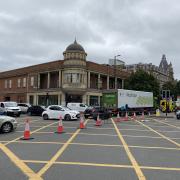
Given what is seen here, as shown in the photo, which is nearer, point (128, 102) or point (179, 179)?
point (179, 179)

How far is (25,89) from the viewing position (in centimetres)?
6906

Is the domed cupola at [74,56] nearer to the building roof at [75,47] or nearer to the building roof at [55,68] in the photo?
the building roof at [75,47]

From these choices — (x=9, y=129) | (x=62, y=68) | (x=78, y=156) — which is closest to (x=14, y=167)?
(x=78, y=156)

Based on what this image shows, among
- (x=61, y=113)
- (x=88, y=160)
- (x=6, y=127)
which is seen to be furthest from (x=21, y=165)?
(x=61, y=113)

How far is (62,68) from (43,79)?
333 inches

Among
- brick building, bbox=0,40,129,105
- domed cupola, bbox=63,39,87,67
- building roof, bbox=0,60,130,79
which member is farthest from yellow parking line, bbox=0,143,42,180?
building roof, bbox=0,60,130,79

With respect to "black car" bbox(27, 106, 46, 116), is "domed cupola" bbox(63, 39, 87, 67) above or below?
above

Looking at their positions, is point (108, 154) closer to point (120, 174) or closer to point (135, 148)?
point (135, 148)

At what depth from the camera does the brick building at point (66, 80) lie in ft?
194

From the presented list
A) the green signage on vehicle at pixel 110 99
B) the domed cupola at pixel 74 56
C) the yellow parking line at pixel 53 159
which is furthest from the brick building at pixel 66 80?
the yellow parking line at pixel 53 159

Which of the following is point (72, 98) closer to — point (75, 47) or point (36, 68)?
point (75, 47)

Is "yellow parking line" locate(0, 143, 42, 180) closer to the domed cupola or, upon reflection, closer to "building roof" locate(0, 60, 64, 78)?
the domed cupola

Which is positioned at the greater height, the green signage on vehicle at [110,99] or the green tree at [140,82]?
the green tree at [140,82]

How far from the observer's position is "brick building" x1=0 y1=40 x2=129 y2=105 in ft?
194
